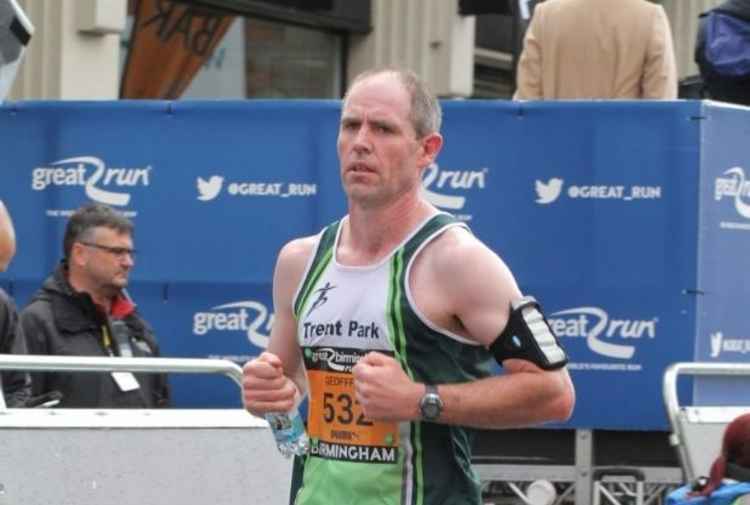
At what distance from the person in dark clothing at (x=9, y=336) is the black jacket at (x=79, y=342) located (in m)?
0.36

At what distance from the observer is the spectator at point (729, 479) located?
251 inches

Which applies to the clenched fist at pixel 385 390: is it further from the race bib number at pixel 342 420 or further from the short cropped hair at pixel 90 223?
the short cropped hair at pixel 90 223

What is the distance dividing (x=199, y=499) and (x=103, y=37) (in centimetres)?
668

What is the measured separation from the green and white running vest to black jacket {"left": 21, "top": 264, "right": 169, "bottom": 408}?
12.6 ft

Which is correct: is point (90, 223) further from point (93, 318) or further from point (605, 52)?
point (605, 52)

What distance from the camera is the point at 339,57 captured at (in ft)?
53.8

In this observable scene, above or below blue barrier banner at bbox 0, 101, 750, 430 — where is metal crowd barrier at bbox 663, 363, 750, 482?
below

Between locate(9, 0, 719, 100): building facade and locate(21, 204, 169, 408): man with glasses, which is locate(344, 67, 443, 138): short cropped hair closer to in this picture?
locate(21, 204, 169, 408): man with glasses

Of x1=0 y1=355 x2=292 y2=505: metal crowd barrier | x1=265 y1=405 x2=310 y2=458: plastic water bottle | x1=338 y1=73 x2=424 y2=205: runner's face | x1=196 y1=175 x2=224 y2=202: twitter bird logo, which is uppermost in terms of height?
x1=338 y1=73 x2=424 y2=205: runner's face

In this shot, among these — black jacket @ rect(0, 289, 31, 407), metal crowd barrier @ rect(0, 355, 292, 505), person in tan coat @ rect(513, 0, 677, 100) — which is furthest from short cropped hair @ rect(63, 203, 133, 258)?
person in tan coat @ rect(513, 0, 677, 100)

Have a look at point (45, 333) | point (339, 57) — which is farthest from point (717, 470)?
point (339, 57)

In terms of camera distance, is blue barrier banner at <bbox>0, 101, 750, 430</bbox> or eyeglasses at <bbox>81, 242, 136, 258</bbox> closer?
eyeglasses at <bbox>81, 242, 136, 258</bbox>

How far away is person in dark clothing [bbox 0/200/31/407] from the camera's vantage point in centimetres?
764

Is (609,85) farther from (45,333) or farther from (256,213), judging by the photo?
(45,333)
